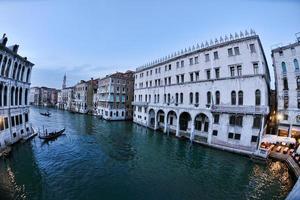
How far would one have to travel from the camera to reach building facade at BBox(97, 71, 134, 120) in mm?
52938

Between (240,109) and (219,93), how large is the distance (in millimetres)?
3973

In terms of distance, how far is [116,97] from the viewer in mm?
53875

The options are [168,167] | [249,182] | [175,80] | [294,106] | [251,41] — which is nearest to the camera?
[249,182]

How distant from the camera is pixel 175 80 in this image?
1329 inches

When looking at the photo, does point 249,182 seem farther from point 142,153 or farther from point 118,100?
point 118,100

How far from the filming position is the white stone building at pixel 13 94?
1909 cm

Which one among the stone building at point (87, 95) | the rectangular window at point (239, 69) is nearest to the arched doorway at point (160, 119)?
the rectangular window at point (239, 69)

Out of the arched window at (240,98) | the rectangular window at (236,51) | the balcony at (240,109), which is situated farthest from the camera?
the rectangular window at (236,51)

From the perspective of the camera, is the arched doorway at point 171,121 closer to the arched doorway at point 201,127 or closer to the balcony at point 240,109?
the arched doorway at point 201,127


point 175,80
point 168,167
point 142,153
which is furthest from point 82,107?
point 168,167

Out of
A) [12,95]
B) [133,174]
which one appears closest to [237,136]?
[133,174]

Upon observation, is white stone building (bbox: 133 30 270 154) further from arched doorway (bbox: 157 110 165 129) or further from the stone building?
the stone building

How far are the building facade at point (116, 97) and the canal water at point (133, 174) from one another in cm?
2964

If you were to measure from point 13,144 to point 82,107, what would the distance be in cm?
5615
